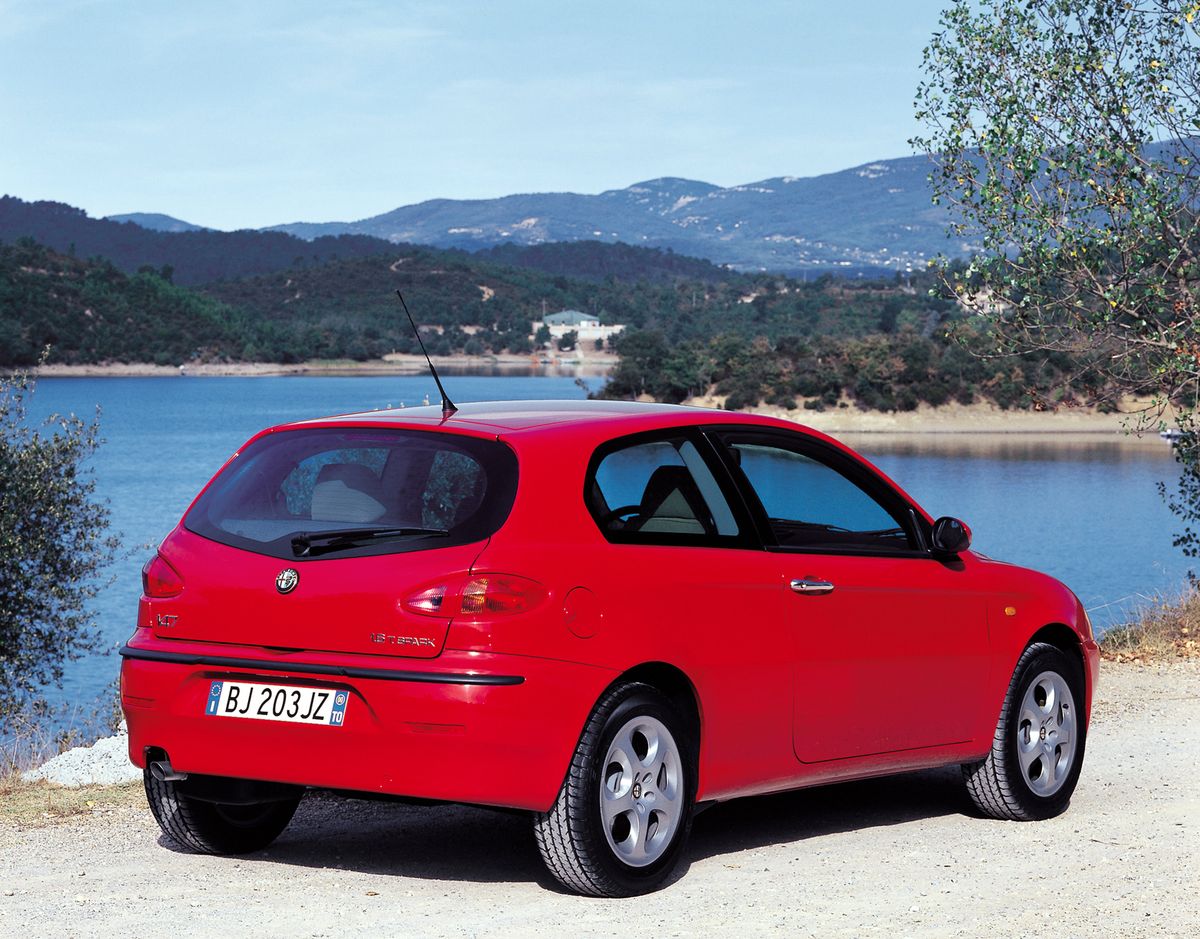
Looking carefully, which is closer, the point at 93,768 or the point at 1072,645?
the point at 1072,645

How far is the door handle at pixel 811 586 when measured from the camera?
6.19 meters

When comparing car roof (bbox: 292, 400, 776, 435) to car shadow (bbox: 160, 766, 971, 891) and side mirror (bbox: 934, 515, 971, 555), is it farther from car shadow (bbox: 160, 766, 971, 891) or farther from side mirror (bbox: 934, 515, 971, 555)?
car shadow (bbox: 160, 766, 971, 891)

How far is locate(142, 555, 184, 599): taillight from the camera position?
5738mm

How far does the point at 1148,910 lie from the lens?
5648 millimetres

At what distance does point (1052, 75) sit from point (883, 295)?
185 metres

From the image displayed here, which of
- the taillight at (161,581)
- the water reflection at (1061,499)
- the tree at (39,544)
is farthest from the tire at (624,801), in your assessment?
the tree at (39,544)

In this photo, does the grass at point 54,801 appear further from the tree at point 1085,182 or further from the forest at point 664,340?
the forest at point 664,340

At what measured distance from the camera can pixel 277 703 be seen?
5.46 meters

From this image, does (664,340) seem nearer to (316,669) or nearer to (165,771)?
(165,771)

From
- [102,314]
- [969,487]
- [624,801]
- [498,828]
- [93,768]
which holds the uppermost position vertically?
[102,314]

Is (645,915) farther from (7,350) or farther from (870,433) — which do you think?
(7,350)

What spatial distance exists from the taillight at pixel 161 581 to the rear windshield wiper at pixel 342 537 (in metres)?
0.47

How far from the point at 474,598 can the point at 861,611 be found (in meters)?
1.82

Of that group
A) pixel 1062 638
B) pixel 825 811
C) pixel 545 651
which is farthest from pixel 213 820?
pixel 1062 638
